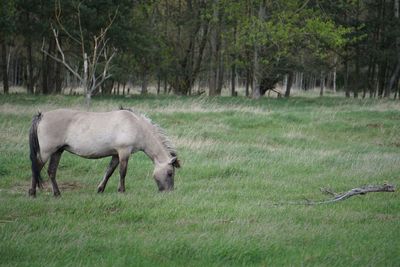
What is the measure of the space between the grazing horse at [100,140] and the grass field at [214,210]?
20.7 inches

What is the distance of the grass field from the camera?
6.34 metres

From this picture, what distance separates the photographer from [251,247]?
6.54 meters

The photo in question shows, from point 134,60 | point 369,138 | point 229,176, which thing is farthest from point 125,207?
point 134,60

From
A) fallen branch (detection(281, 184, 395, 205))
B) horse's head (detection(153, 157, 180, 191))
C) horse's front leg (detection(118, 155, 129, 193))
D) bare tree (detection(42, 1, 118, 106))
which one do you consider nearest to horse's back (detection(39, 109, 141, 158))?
horse's front leg (detection(118, 155, 129, 193))

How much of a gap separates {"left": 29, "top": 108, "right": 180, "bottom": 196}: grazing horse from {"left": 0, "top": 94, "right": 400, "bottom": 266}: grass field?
526mm

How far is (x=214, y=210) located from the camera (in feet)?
27.9

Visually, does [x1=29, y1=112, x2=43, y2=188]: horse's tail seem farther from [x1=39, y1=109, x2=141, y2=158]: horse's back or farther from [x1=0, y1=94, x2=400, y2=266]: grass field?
[x1=0, y1=94, x2=400, y2=266]: grass field

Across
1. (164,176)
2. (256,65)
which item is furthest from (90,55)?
(164,176)

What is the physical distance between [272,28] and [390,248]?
26923 mm

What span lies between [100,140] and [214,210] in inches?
114

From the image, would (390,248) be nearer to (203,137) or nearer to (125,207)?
(125,207)

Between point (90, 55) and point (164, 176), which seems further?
point (90, 55)

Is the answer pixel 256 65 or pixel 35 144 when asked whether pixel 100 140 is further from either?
pixel 256 65

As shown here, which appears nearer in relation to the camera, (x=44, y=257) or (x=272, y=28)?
(x=44, y=257)
